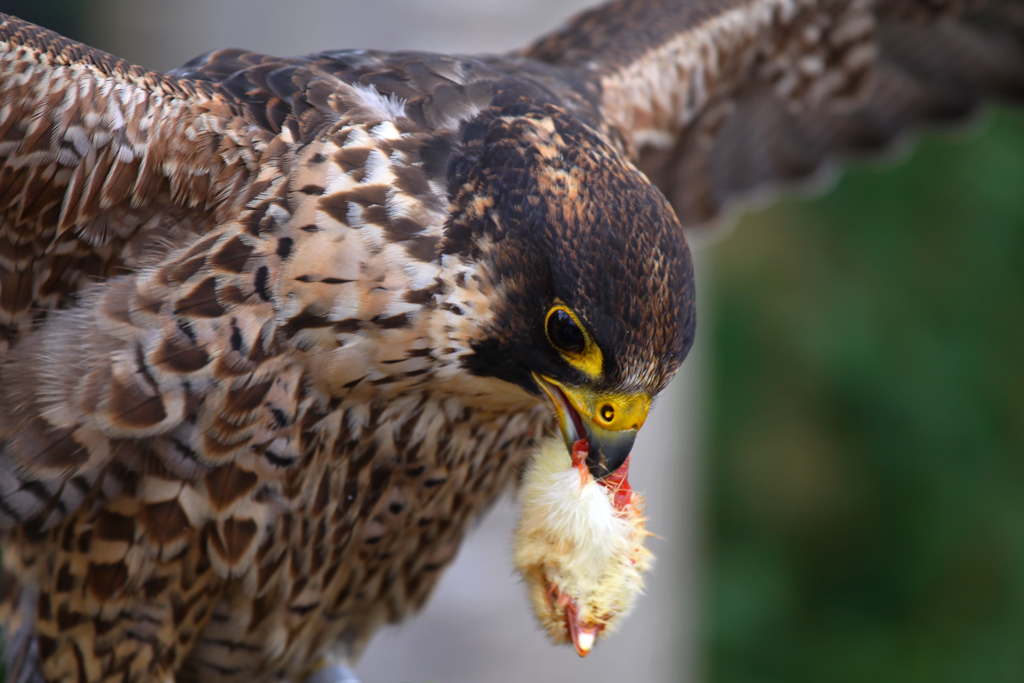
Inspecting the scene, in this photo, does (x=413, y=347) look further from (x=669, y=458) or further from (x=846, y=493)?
(x=846, y=493)

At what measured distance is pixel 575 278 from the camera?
1.82 m

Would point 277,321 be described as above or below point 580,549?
above

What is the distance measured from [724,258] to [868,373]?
118 cm

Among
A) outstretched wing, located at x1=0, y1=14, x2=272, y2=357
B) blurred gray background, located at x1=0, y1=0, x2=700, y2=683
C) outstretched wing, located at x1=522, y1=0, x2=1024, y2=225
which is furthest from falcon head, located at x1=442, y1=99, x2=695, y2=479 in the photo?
blurred gray background, located at x1=0, y1=0, x2=700, y2=683

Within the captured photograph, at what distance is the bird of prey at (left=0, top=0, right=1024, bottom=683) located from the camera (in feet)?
6.20

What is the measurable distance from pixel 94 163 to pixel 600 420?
3.21 ft

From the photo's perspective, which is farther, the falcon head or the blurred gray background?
the blurred gray background

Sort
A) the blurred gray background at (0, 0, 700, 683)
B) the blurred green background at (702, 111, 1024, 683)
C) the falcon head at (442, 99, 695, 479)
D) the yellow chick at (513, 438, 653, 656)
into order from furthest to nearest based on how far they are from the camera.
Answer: the blurred green background at (702, 111, 1024, 683)
the blurred gray background at (0, 0, 700, 683)
the yellow chick at (513, 438, 653, 656)
the falcon head at (442, 99, 695, 479)

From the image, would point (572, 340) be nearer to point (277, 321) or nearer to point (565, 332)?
point (565, 332)

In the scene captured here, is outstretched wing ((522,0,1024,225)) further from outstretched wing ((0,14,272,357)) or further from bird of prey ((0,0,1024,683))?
outstretched wing ((0,14,272,357))

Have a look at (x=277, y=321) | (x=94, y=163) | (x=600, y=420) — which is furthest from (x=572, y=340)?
(x=94, y=163)

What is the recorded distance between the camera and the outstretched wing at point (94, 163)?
1878 millimetres

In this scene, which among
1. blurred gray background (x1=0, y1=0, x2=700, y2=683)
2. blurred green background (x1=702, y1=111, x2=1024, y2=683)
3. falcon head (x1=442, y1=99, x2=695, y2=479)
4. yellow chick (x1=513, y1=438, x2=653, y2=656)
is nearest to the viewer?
falcon head (x1=442, y1=99, x2=695, y2=479)

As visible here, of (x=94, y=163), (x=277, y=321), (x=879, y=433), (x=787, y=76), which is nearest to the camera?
(x=94, y=163)
